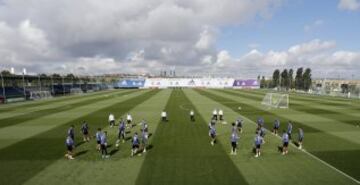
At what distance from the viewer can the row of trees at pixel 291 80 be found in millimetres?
148750

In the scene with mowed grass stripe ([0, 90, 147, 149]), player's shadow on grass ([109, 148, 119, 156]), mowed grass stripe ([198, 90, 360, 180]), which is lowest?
mowed grass stripe ([0, 90, 147, 149])

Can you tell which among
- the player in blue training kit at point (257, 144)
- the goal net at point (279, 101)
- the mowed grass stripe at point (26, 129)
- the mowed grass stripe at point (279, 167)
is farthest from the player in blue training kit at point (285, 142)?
the goal net at point (279, 101)

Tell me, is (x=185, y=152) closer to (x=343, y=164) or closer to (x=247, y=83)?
(x=343, y=164)

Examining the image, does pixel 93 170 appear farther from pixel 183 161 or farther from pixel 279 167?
pixel 279 167

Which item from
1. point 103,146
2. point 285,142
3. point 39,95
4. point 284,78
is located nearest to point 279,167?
point 285,142

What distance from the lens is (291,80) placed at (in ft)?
547

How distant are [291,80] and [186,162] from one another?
159 meters

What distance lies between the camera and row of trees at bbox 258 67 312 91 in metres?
149

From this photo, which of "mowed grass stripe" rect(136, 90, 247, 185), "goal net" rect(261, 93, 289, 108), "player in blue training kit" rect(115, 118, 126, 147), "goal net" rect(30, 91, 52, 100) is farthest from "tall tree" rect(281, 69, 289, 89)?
"player in blue training kit" rect(115, 118, 126, 147)

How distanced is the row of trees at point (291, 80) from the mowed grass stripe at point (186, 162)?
427ft

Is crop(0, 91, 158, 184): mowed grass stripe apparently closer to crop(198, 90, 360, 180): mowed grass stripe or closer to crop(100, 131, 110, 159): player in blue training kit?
crop(100, 131, 110, 159): player in blue training kit

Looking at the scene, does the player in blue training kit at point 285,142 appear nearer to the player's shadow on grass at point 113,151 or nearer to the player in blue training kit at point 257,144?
the player in blue training kit at point 257,144

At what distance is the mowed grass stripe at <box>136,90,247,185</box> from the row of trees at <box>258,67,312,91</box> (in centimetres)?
13030

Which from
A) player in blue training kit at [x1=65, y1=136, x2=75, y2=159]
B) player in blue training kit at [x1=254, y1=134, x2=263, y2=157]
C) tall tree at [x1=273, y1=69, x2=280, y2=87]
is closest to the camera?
player in blue training kit at [x1=65, y1=136, x2=75, y2=159]
